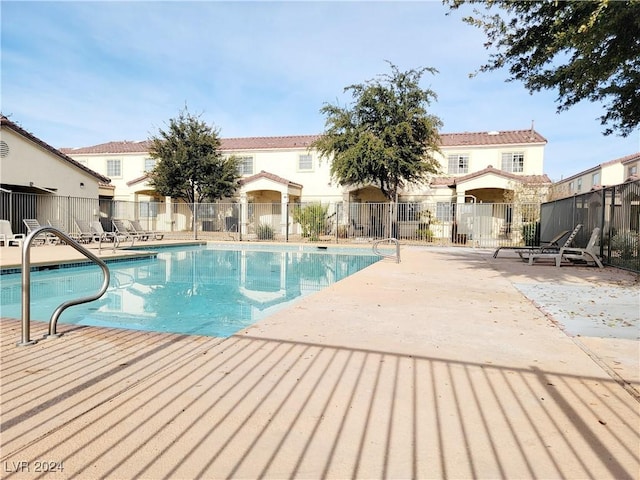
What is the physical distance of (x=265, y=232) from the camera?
76.5 feet

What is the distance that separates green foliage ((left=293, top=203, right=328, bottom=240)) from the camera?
72.0 feet

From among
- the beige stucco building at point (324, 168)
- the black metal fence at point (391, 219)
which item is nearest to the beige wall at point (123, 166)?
the beige stucco building at point (324, 168)

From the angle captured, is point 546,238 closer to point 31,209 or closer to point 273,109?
point 273,109

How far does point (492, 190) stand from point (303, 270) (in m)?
16.4

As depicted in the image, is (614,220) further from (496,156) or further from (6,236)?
(6,236)

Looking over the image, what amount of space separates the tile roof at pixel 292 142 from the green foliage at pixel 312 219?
23.2 ft

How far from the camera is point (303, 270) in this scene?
12875mm

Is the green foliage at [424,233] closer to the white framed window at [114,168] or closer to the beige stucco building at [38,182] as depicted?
the beige stucco building at [38,182]

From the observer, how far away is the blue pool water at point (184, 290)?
643cm

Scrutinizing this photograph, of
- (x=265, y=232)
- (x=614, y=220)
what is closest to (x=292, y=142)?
(x=265, y=232)

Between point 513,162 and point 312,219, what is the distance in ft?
43.1

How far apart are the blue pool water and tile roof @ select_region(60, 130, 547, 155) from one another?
13851 millimetres

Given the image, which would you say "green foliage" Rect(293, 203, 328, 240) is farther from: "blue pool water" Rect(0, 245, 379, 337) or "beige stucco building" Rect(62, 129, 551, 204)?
"blue pool water" Rect(0, 245, 379, 337)

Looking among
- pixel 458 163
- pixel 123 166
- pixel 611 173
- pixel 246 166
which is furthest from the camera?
pixel 611 173
